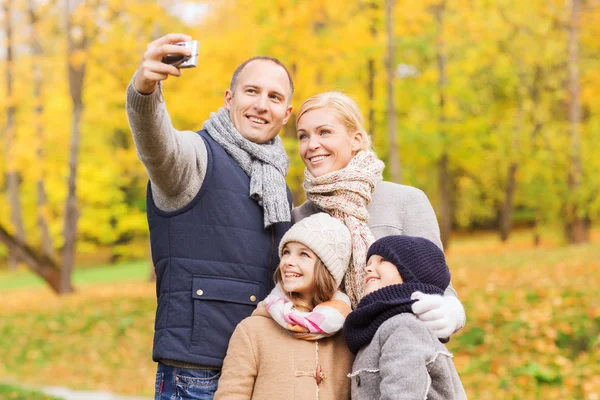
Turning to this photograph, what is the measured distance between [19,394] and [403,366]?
6.83 metres

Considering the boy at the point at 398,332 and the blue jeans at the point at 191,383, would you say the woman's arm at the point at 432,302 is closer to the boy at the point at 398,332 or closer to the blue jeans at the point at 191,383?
the boy at the point at 398,332

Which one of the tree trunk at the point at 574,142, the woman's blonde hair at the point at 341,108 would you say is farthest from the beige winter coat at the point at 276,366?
the tree trunk at the point at 574,142

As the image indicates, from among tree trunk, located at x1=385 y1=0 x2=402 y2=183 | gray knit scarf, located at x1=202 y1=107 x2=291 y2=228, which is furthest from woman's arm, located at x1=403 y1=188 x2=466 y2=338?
tree trunk, located at x1=385 y1=0 x2=402 y2=183

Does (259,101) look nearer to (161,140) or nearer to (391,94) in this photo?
(161,140)

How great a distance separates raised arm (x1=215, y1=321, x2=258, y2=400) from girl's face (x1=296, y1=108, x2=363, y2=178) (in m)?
0.83

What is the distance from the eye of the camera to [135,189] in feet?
108

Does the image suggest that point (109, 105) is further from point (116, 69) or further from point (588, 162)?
point (588, 162)

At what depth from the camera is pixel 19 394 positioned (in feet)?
26.1

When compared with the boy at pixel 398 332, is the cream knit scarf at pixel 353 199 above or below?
above

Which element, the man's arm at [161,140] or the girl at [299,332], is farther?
the girl at [299,332]

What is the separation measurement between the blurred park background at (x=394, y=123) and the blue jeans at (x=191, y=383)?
16.3 ft

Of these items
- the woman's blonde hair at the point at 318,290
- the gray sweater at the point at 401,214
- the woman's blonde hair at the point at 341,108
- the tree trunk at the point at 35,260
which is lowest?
the tree trunk at the point at 35,260

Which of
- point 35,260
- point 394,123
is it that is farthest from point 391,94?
point 35,260

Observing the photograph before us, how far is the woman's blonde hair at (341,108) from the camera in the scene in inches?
121
